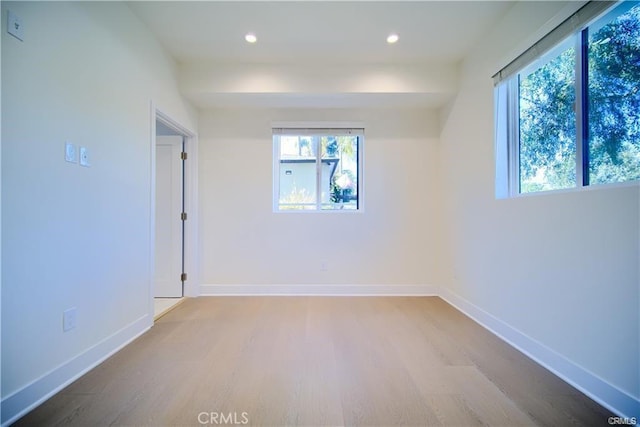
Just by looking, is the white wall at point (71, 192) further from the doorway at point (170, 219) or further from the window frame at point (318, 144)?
the window frame at point (318, 144)

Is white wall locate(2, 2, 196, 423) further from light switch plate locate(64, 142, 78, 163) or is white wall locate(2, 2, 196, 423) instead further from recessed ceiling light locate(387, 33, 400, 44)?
recessed ceiling light locate(387, 33, 400, 44)

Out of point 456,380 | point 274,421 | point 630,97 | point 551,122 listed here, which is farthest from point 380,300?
point 630,97

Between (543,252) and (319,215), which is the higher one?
(319,215)

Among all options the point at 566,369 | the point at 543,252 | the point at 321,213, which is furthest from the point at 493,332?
the point at 321,213

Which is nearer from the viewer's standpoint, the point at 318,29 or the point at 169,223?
the point at 318,29

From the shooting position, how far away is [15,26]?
1293mm

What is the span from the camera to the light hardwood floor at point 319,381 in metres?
1.30

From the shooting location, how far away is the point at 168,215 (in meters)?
3.18

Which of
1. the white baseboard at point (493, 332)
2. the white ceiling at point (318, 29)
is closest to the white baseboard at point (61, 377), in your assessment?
the white baseboard at point (493, 332)
